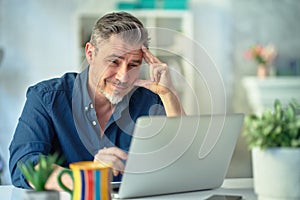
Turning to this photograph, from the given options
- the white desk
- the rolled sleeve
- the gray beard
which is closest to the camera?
the white desk

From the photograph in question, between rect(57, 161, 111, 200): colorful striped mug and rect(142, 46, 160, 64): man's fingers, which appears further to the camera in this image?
rect(142, 46, 160, 64): man's fingers

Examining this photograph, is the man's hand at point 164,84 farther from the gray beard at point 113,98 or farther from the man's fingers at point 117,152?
the man's fingers at point 117,152

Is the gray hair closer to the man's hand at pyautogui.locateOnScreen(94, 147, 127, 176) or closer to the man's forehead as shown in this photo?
the man's forehead

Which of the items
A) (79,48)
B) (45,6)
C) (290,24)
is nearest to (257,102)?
(290,24)

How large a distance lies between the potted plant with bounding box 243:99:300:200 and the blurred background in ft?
10.4

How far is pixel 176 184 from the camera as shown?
4.91 feet

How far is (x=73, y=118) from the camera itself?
1.88 metres

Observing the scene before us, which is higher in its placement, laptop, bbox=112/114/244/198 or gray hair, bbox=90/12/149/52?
gray hair, bbox=90/12/149/52

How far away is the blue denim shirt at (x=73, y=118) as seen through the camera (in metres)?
1.80

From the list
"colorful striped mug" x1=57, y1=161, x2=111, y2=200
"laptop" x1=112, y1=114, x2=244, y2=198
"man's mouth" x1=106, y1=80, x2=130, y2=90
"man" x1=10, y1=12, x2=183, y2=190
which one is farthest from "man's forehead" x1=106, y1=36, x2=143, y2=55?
"colorful striped mug" x1=57, y1=161, x2=111, y2=200

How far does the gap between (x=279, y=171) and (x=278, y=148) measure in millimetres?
49

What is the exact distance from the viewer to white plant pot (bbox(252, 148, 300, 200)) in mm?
1209

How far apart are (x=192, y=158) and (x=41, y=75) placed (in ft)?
11.5

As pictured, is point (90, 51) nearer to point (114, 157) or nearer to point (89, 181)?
point (114, 157)
